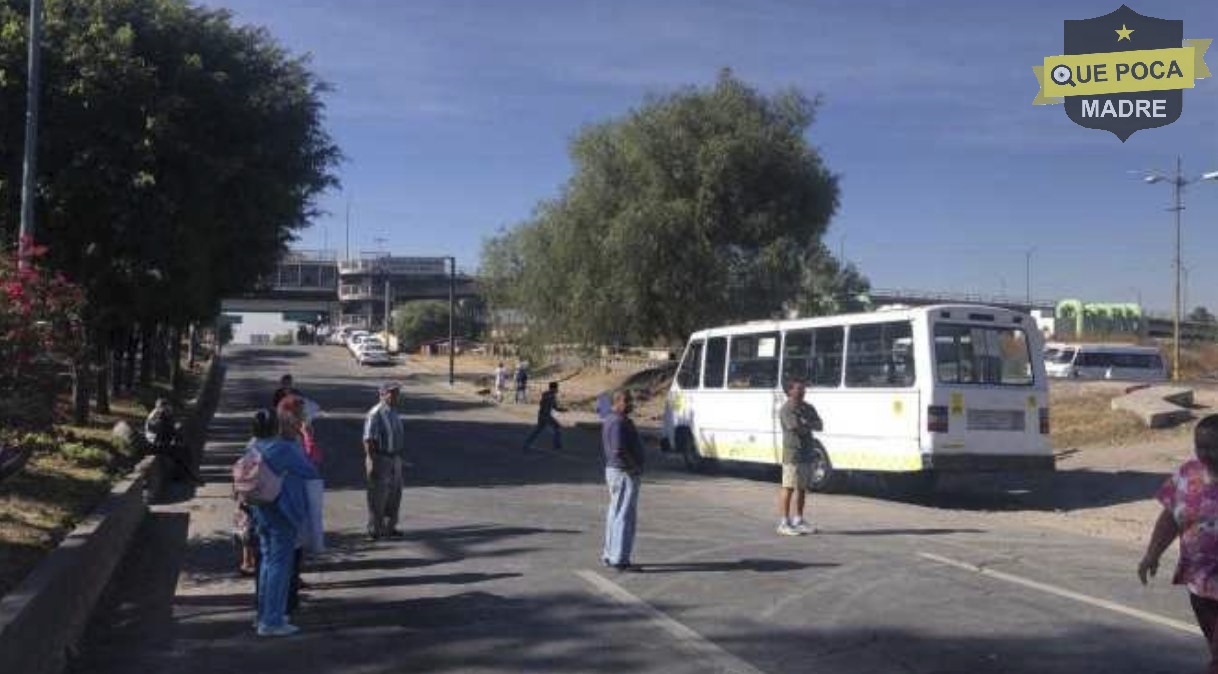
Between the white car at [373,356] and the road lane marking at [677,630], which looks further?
the white car at [373,356]

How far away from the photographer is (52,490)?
12.5 m

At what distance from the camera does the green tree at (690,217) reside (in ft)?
133

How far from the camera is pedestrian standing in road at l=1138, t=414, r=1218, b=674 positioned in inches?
212

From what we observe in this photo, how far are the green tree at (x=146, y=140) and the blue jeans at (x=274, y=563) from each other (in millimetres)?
12725

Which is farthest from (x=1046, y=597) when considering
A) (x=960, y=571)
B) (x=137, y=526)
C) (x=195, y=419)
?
(x=195, y=419)

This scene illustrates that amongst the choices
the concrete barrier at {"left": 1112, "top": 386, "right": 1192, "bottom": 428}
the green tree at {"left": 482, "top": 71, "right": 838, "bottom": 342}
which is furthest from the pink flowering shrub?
the green tree at {"left": 482, "top": 71, "right": 838, "bottom": 342}

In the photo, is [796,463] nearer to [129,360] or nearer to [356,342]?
[129,360]

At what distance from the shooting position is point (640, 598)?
9375mm

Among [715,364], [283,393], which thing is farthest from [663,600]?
[715,364]

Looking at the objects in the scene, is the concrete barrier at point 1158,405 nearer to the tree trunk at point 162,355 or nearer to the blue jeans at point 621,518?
the blue jeans at point 621,518

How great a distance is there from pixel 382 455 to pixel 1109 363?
126 feet

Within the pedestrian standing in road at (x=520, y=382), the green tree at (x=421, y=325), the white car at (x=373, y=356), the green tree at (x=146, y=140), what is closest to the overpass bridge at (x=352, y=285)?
the green tree at (x=421, y=325)

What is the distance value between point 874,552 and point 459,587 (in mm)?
4078

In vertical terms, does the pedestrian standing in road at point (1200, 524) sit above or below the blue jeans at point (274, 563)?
above
